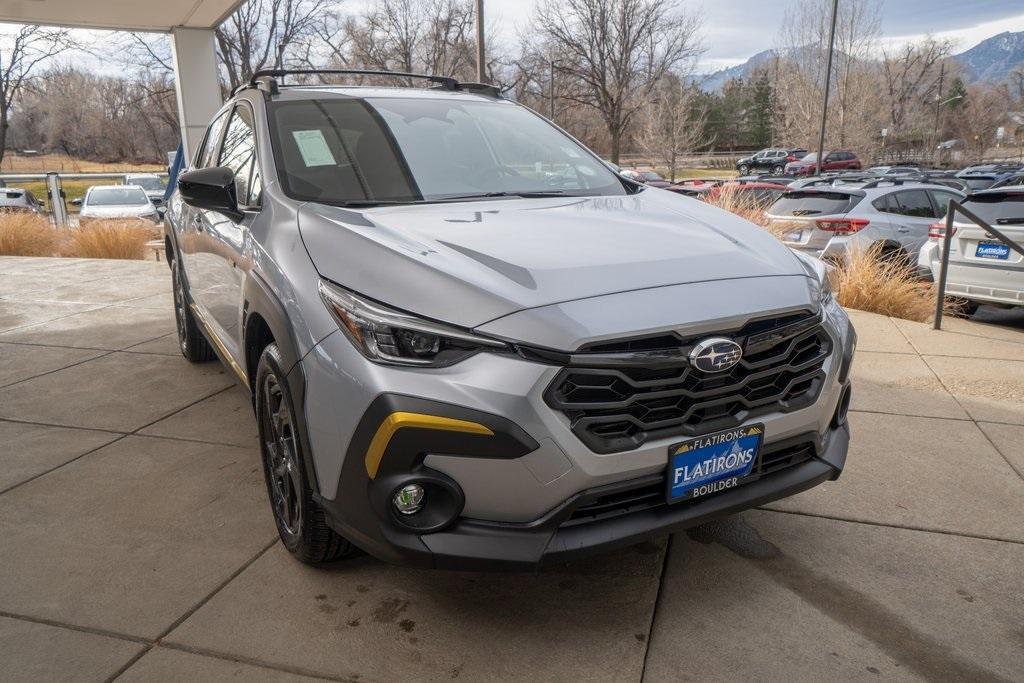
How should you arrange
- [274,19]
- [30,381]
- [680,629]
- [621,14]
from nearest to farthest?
[680,629]
[30,381]
[621,14]
[274,19]

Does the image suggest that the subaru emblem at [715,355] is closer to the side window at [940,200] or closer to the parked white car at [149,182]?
the side window at [940,200]

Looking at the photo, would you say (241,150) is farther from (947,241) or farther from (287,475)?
(947,241)

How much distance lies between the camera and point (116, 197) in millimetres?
19594

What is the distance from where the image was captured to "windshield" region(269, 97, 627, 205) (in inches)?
127

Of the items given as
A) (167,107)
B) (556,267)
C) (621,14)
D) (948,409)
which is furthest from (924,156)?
(556,267)

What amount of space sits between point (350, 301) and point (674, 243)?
1.13 meters

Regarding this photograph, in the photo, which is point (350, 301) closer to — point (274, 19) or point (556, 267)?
point (556, 267)

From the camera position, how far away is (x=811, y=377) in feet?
8.71

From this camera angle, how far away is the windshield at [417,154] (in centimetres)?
324

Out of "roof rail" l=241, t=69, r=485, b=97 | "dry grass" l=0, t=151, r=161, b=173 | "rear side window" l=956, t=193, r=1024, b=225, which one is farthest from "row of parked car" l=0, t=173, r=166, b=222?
"dry grass" l=0, t=151, r=161, b=173

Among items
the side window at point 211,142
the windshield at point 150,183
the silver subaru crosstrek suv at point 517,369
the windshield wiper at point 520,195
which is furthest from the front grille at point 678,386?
the windshield at point 150,183

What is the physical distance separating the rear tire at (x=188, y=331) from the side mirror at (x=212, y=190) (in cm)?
214

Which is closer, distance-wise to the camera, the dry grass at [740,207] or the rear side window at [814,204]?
the dry grass at [740,207]

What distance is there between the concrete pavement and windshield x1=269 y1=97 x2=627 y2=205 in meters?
1.48
